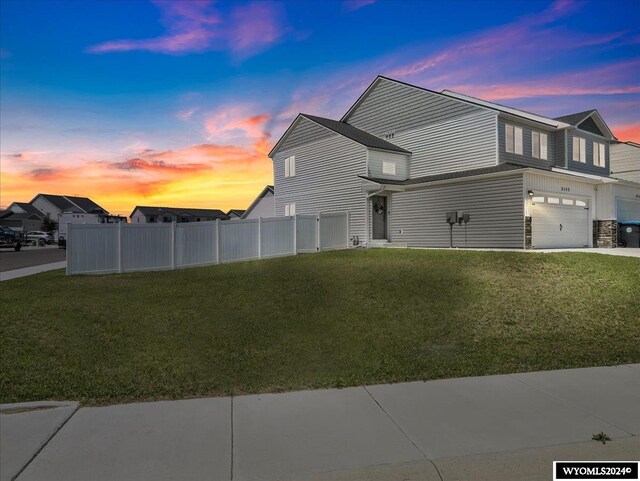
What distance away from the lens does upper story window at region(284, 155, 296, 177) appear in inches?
1149

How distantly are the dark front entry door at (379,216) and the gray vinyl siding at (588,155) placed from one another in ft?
36.3

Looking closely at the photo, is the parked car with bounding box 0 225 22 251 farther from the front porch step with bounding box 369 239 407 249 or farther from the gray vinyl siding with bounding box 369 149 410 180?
the gray vinyl siding with bounding box 369 149 410 180

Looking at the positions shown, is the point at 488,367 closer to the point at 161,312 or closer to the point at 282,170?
the point at 161,312

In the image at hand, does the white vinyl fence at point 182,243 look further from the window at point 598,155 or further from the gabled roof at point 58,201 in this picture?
the gabled roof at point 58,201

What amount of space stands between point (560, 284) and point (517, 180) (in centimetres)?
903

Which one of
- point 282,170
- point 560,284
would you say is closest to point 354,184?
point 282,170

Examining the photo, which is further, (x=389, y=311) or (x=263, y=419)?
(x=389, y=311)

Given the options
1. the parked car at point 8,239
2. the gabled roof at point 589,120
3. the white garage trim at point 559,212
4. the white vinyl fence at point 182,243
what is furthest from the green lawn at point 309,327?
the parked car at point 8,239

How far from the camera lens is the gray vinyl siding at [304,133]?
26.9m

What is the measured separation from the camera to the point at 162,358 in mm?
6469

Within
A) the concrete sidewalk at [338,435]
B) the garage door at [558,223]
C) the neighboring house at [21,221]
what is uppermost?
the neighboring house at [21,221]

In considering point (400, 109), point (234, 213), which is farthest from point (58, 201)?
point (400, 109)

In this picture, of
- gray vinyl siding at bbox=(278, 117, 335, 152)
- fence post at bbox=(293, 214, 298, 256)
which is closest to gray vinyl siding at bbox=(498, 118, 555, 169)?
gray vinyl siding at bbox=(278, 117, 335, 152)

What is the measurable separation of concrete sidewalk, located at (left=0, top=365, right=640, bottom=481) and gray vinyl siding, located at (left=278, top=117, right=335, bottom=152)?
22.6 meters
